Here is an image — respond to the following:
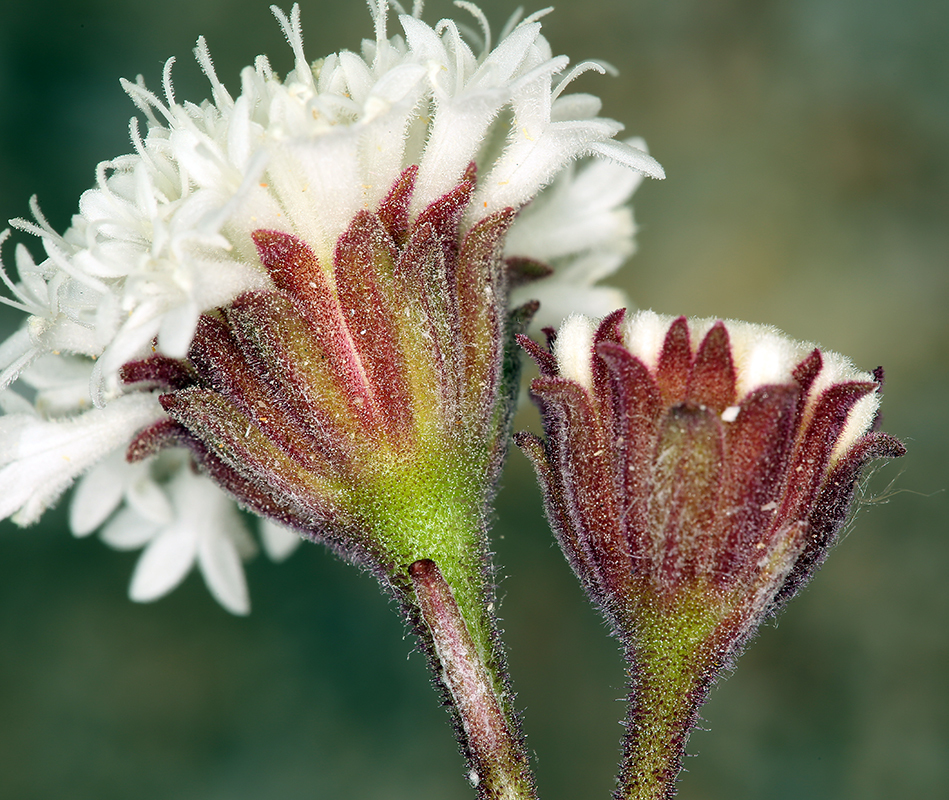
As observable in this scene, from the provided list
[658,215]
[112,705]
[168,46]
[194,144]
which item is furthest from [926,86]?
[112,705]

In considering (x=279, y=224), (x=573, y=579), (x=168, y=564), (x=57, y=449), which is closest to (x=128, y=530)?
(x=168, y=564)

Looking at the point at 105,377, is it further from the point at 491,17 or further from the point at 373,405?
the point at 491,17

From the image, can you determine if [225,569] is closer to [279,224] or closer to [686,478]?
[279,224]

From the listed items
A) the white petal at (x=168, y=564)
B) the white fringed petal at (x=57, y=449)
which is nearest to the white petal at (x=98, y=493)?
the white petal at (x=168, y=564)

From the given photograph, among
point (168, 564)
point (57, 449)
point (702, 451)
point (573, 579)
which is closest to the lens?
point (702, 451)

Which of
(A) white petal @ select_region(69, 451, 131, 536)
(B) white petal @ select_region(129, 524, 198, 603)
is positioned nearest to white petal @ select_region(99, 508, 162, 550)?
(B) white petal @ select_region(129, 524, 198, 603)

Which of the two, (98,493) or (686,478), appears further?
(98,493)
